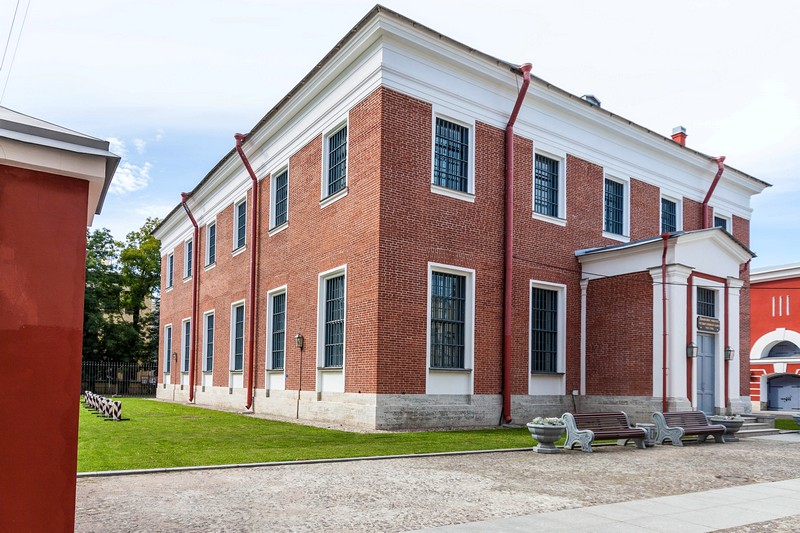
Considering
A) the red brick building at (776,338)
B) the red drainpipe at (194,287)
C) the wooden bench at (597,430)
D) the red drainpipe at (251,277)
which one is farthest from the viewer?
the red brick building at (776,338)

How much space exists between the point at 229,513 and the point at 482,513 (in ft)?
8.50

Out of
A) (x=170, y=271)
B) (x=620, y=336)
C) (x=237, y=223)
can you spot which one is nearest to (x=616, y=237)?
(x=620, y=336)

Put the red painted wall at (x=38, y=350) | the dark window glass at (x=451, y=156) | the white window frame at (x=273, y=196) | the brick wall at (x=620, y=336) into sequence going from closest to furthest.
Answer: the red painted wall at (x=38, y=350), the dark window glass at (x=451, y=156), the brick wall at (x=620, y=336), the white window frame at (x=273, y=196)

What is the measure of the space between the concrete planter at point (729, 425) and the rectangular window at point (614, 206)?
7367mm

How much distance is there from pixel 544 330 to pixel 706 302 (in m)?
4.59

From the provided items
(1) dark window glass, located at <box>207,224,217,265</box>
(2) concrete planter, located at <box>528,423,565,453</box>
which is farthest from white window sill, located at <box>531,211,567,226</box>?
(1) dark window glass, located at <box>207,224,217,265</box>

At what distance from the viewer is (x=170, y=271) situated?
36.8 metres

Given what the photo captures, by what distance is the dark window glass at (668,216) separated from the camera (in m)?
24.3

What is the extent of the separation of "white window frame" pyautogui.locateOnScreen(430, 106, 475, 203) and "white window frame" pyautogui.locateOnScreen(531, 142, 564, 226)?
2.37 m

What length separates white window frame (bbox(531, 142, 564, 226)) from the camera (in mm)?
19859

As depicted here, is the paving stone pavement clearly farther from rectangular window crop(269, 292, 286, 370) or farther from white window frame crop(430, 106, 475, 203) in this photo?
rectangular window crop(269, 292, 286, 370)

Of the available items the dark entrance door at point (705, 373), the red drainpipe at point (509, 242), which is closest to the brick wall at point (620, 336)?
the dark entrance door at point (705, 373)

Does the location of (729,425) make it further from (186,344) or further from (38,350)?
(186,344)

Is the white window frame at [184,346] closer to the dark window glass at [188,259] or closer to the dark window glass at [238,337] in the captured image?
the dark window glass at [188,259]
